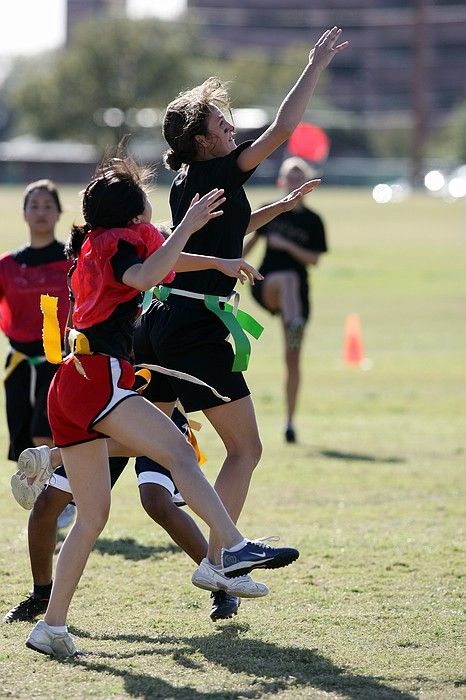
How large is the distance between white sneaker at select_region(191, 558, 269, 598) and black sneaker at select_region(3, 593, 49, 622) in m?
0.85

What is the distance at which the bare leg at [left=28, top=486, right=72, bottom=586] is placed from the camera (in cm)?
573

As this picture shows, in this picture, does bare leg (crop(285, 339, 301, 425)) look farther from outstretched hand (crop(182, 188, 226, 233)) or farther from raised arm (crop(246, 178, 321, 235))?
outstretched hand (crop(182, 188, 226, 233))

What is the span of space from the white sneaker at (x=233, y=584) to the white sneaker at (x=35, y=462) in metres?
0.77

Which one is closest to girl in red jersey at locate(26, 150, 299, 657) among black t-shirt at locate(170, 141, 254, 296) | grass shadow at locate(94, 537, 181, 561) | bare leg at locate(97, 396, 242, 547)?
bare leg at locate(97, 396, 242, 547)

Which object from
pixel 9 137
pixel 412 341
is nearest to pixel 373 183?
pixel 9 137

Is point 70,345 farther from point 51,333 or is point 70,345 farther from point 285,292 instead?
point 285,292

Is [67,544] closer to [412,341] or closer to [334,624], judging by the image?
[334,624]

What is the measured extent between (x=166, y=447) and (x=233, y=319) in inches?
32.3

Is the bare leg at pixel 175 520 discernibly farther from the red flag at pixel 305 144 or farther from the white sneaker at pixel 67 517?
the red flag at pixel 305 144

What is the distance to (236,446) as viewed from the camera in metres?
5.65

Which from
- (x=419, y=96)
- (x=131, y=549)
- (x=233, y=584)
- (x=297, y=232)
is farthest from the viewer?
(x=419, y=96)

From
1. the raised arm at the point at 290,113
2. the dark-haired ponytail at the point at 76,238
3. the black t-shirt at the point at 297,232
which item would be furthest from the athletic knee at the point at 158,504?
the black t-shirt at the point at 297,232

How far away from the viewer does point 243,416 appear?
555 centimetres

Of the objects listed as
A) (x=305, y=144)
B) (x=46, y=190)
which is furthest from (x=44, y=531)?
(x=305, y=144)
